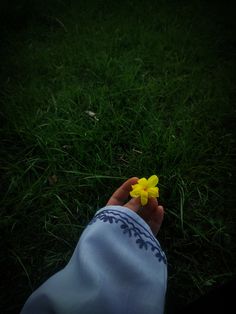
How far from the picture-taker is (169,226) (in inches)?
61.0

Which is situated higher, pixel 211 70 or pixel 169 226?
pixel 211 70

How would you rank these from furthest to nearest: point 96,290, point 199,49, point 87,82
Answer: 1. point 199,49
2. point 87,82
3. point 96,290

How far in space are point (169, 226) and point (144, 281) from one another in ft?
2.09

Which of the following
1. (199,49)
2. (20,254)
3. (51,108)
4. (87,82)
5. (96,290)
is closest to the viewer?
(96,290)

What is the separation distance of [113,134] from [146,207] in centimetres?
69

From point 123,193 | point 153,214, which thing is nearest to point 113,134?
point 123,193

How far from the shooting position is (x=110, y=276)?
914 mm

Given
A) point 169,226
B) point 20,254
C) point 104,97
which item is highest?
point 104,97

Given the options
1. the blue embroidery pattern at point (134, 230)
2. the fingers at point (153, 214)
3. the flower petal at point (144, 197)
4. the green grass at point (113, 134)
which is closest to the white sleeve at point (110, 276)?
the blue embroidery pattern at point (134, 230)

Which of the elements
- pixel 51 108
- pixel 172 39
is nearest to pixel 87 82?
pixel 51 108

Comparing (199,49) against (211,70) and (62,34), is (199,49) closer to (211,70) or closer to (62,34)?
(211,70)

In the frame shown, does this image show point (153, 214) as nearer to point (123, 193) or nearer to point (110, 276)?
point (123, 193)

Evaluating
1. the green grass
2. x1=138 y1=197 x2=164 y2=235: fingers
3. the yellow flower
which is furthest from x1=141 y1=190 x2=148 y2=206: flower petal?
the green grass

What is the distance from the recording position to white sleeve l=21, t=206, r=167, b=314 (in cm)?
85
